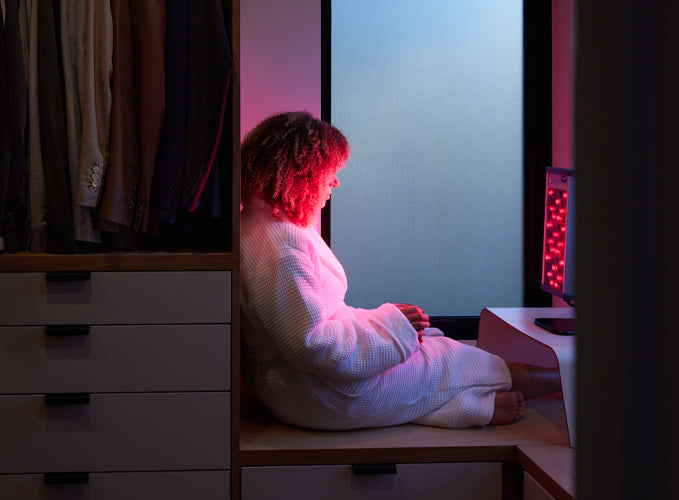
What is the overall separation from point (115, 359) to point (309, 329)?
52 cm

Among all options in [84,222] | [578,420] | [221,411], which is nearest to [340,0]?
[84,222]

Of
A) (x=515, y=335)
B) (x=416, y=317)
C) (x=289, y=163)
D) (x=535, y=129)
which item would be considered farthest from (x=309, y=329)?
(x=535, y=129)

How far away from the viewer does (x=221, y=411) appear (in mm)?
1701

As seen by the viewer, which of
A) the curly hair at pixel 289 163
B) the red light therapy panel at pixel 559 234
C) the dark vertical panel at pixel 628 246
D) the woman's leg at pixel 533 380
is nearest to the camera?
the dark vertical panel at pixel 628 246

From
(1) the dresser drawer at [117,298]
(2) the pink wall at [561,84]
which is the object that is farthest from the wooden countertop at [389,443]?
(2) the pink wall at [561,84]

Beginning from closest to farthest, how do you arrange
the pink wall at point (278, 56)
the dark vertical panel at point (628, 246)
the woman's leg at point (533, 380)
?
the dark vertical panel at point (628, 246)
the woman's leg at point (533, 380)
the pink wall at point (278, 56)

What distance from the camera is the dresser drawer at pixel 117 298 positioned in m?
1.66

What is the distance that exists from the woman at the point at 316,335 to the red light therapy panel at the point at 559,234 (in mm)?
316

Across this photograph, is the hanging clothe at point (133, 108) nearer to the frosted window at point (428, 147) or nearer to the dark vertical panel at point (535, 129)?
the frosted window at point (428, 147)

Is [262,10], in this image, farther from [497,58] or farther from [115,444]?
[115,444]

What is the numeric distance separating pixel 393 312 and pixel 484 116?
117 centimetres

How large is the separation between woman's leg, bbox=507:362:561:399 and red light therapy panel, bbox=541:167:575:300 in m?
0.26

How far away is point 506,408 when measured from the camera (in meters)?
1.92

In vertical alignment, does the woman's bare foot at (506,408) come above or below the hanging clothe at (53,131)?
below
